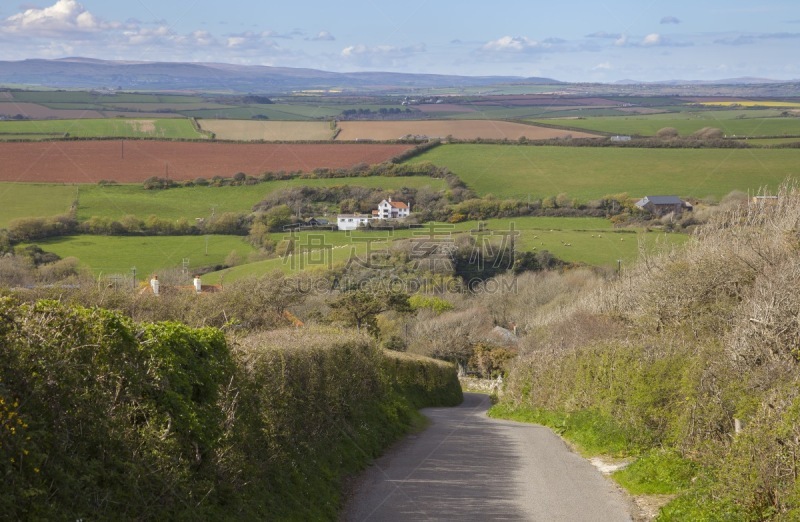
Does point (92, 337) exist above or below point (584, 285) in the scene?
above

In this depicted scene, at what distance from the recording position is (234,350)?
1120 centimetres

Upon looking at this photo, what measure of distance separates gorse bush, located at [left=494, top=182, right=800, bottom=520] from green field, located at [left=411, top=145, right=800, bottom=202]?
4945 centimetres

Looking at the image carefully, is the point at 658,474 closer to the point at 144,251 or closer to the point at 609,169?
the point at 144,251

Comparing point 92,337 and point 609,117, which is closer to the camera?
point 92,337

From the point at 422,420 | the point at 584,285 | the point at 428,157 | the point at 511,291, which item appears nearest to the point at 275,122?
the point at 428,157

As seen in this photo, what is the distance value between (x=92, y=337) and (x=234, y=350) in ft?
11.4

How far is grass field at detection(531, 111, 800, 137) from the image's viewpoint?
346ft

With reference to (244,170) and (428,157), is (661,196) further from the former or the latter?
(244,170)

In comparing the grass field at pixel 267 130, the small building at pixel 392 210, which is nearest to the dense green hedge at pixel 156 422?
the small building at pixel 392 210

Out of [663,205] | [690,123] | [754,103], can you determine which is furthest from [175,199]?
[754,103]

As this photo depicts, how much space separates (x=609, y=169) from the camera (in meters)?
89.2

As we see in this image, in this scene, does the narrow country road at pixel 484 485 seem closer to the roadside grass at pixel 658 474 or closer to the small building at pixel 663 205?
the roadside grass at pixel 658 474

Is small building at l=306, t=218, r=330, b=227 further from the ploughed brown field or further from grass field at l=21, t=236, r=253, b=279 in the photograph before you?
the ploughed brown field

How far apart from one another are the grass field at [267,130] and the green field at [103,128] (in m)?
3.12
